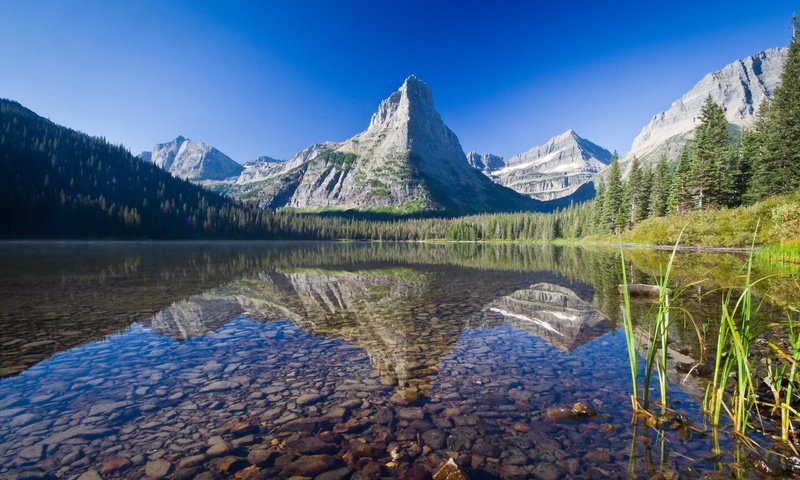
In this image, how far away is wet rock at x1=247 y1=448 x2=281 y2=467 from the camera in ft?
19.2

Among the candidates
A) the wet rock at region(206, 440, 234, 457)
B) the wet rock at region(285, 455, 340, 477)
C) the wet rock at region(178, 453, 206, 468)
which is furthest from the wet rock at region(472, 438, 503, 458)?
the wet rock at region(178, 453, 206, 468)

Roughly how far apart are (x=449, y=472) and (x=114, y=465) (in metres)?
5.45

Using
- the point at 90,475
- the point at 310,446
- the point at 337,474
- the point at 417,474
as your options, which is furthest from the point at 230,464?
the point at 417,474

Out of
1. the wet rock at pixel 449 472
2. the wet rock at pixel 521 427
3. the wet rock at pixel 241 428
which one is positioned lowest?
the wet rock at pixel 521 427

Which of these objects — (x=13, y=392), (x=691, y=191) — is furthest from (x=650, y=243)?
(x=13, y=392)

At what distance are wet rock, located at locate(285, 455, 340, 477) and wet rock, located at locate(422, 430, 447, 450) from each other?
5.57 ft

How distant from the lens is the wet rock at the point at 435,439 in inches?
253

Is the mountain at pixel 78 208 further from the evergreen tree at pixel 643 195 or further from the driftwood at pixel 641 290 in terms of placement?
the evergreen tree at pixel 643 195

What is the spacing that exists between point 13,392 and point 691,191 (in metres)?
96.2

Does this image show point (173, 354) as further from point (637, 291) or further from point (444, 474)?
point (637, 291)

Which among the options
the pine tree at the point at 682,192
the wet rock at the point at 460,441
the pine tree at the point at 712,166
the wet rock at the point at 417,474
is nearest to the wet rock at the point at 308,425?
the wet rock at the point at 417,474

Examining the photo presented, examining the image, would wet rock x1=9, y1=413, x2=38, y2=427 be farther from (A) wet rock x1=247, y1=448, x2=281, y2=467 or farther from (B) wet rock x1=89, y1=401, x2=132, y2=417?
(A) wet rock x1=247, y1=448, x2=281, y2=467

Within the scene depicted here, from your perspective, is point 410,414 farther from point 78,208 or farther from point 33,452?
point 78,208

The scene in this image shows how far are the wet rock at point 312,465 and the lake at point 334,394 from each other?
0.10 feet
